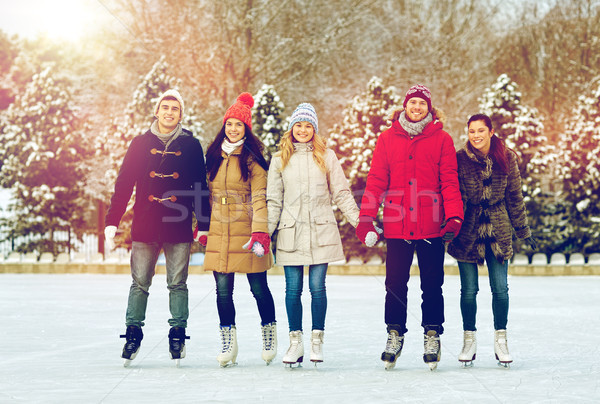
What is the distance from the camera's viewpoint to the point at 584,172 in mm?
18391

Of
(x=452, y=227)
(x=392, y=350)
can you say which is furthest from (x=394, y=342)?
(x=452, y=227)

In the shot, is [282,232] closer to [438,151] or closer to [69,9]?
[438,151]

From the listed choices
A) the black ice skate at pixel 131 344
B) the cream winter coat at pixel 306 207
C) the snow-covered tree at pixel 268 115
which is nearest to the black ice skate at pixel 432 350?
the cream winter coat at pixel 306 207

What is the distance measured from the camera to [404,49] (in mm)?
26766

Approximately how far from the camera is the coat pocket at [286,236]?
598 cm

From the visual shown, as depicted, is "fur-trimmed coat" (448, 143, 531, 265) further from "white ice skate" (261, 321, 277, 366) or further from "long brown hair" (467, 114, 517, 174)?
"white ice skate" (261, 321, 277, 366)

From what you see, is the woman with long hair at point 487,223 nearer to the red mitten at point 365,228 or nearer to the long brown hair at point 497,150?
the long brown hair at point 497,150

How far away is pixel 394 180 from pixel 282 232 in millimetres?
847

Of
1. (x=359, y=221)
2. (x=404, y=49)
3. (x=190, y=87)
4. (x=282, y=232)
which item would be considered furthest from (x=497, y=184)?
(x=404, y=49)

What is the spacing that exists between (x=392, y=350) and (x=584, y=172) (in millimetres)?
13722

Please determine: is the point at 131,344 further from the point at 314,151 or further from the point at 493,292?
the point at 493,292

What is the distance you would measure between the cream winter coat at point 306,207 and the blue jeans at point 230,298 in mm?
254

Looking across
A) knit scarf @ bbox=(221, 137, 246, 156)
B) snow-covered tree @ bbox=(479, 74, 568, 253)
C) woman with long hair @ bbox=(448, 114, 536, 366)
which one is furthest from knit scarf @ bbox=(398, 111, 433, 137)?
snow-covered tree @ bbox=(479, 74, 568, 253)

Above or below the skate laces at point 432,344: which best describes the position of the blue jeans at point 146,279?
above
